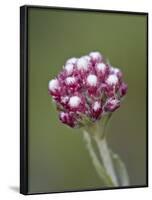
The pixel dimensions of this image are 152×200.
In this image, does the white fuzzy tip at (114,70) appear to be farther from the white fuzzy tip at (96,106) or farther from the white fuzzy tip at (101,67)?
the white fuzzy tip at (96,106)

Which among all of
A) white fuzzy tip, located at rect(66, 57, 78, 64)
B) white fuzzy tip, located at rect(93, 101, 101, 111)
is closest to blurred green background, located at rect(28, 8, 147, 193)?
white fuzzy tip, located at rect(66, 57, 78, 64)

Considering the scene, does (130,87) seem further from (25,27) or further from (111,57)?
(25,27)

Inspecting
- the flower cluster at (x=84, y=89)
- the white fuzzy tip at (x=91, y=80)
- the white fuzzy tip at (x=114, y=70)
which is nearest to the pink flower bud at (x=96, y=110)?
the flower cluster at (x=84, y=89)

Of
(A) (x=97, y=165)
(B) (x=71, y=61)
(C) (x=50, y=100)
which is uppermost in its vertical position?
(B) (x=71, y=61)

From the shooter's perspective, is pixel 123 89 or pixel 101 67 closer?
pixel 101 67

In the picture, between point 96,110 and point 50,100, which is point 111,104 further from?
point 50,100

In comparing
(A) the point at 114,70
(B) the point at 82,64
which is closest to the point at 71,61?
(B) the point at 82,64

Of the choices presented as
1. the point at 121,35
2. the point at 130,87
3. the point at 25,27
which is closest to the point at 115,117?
the point at 130,87
